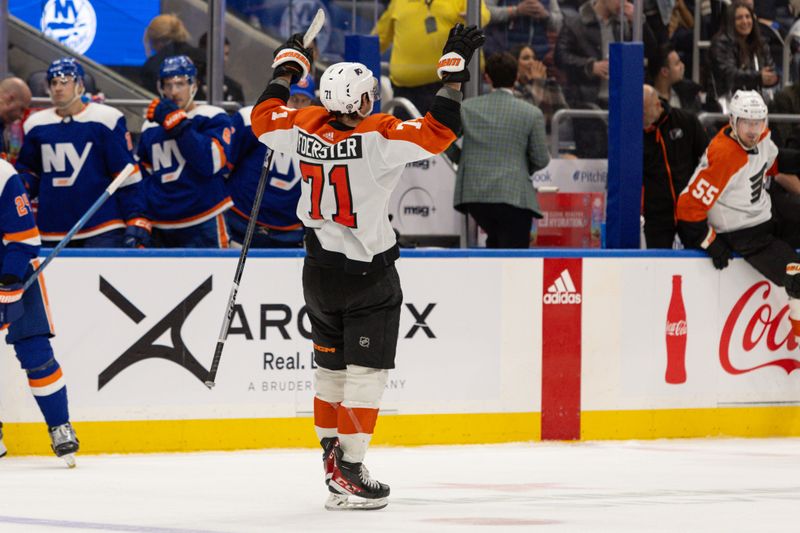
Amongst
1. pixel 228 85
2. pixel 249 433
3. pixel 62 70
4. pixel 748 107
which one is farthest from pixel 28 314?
pixel 748 107

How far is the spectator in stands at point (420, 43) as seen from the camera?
27.9 feet

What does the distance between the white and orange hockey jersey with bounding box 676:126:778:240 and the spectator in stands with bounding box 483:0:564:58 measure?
1.49 metres

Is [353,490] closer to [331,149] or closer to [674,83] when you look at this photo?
[331,149]

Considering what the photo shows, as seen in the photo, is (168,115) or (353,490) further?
(168,115)

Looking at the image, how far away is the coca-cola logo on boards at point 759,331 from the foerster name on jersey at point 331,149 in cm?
324

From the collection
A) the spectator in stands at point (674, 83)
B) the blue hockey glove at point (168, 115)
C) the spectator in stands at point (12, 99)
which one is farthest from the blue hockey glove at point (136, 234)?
the spectator in stands at point (674, 83)

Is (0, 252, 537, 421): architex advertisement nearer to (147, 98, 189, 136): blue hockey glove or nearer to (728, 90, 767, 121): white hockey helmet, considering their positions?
(147, 98, 189, 136): blue hockey glove

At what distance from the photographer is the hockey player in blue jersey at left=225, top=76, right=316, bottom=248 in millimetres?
7832

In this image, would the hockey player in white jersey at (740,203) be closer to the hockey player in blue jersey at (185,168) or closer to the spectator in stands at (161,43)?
the hockey player in blue jersey at (185,168)

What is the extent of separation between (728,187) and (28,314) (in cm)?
363

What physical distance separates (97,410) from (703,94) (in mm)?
4423

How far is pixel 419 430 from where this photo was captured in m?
7.41

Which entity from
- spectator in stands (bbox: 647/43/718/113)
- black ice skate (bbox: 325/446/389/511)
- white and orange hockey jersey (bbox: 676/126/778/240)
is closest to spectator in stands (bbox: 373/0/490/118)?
spectator in stands (bbox: 647/43/718/113)

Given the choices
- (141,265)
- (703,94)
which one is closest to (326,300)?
(141,265)
